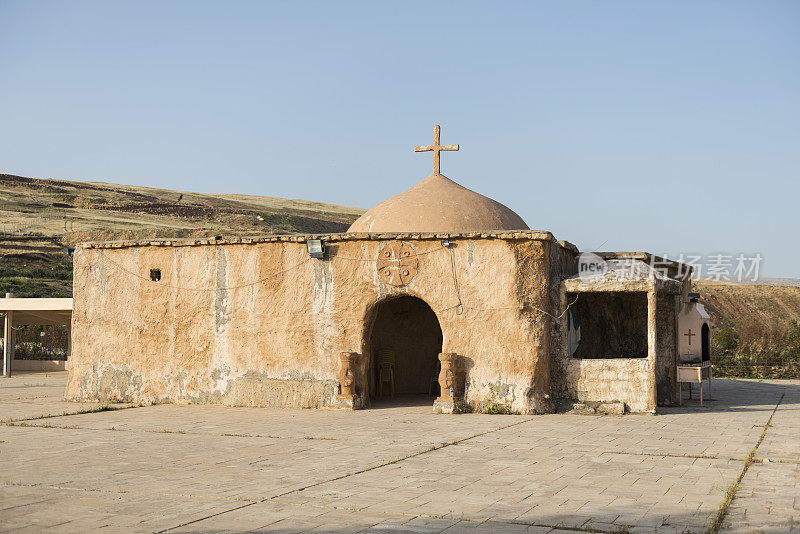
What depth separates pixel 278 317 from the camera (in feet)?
45.8

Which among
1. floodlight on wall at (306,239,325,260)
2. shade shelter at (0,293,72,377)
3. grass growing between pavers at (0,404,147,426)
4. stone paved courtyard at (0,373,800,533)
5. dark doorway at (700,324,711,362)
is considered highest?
floodlight on wall at (306,239,325,260)

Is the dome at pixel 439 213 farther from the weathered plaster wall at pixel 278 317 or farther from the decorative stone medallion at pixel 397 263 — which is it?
the weathered plaster wall at pixel 278 317

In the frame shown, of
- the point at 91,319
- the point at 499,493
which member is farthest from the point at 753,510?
the point at 91,319

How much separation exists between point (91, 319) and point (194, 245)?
274 centimetres

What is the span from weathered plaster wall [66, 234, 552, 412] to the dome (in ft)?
4.81

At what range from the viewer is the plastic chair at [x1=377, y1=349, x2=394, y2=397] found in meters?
16.1

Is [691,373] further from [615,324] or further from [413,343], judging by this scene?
[413,343]

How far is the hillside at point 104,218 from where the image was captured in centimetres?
4253

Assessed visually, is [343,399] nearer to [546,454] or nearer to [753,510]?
[546,454]

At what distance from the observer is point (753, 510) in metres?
6.10

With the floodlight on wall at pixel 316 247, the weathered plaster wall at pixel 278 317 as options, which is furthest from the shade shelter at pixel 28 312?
the floodlight on wall at pixel 316 247

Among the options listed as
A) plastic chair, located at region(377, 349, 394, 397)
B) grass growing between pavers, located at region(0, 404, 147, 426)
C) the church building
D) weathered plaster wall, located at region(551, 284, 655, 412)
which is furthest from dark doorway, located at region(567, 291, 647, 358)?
grass growing between pavers, located at region(0, 404, 147, 426)

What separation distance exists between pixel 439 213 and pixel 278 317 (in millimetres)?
3627

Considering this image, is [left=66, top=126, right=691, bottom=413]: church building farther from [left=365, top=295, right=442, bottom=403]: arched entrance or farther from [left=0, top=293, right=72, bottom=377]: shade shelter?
[left=0, top=293, right=72, bottom=377]: shade shelter
